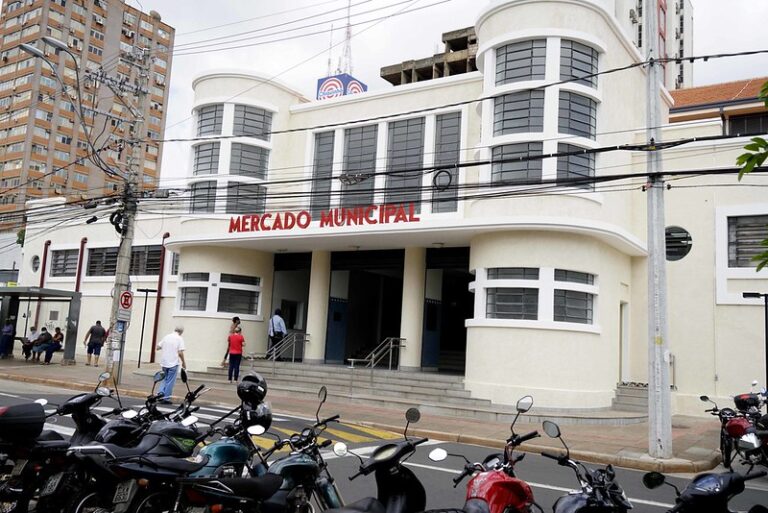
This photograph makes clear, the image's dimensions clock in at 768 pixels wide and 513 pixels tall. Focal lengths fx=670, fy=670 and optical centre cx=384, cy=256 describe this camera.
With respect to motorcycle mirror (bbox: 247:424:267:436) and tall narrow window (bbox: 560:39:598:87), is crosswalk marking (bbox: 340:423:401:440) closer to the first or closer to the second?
motorcycle mirror (bbox: 247:424:267:436)

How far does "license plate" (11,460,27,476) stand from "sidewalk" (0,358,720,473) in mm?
8703

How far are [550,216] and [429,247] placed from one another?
516 centimetres

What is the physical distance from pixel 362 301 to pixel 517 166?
940 centimetres

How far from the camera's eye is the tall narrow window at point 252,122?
894 inches

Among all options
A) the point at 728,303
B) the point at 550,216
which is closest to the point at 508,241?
the point at 550,216

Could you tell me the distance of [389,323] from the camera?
86.1 ft

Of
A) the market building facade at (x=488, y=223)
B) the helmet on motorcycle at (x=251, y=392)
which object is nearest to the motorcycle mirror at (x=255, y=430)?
the helmet on motorcycle at (x=251, y=392)

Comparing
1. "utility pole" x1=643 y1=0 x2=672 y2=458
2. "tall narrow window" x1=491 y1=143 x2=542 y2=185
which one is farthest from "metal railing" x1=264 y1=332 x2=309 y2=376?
"utility pole" x1=643 y1=0 x2=672 y2=458

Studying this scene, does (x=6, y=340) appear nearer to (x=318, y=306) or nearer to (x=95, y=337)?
(x=95, y=337)

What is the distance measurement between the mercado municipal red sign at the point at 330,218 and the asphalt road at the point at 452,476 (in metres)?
6.85

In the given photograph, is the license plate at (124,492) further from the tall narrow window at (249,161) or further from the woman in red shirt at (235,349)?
the tall narrow window at (249,161)

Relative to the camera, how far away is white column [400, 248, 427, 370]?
67.4ft

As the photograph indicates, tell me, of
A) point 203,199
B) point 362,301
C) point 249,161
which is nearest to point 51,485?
point 203,199

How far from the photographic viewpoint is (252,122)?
75.1 feet
